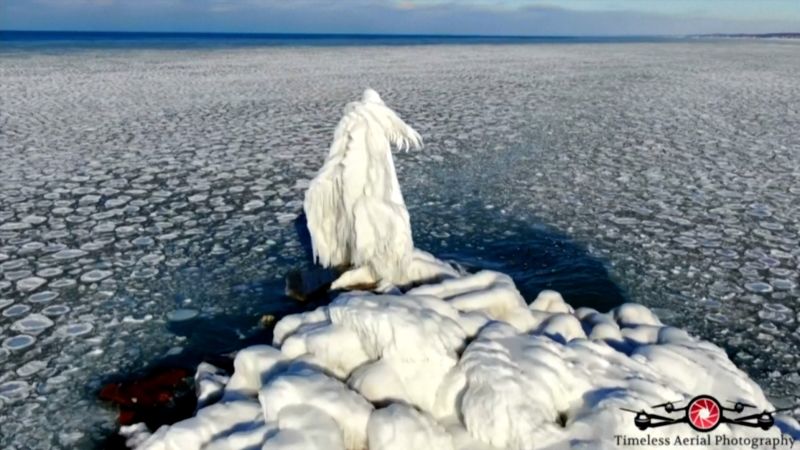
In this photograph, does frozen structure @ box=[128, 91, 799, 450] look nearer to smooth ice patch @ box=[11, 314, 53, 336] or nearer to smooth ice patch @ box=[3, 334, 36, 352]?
smooth ice patch @ box=[3, 334, 36, 352]

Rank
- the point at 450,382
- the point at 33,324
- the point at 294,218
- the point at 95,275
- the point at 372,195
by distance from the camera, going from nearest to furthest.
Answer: the point at 450,382, the point at 33,324, the point at 372,195, the point at 95,275, the point at 294,218

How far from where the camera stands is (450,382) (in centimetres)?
416

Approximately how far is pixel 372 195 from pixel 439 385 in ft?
8.51

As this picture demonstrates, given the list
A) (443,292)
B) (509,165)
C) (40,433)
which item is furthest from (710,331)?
(509,165)

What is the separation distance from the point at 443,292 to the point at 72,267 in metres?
4.48

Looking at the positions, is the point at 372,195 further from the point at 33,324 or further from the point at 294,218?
the point at 33,324

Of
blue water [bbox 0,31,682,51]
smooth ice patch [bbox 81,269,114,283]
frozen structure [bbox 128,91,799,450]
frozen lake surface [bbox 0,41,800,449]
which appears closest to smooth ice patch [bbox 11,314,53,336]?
frozen lake surface [bbox 0,41,800,449]

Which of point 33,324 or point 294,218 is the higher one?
point 294,218

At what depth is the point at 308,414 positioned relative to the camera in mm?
3791

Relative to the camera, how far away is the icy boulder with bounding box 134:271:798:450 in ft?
12.3

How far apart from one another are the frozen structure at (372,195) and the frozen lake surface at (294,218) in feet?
3.49

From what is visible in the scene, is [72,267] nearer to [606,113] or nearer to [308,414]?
[308,414]

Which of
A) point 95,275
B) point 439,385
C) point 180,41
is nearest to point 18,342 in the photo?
point 95,275

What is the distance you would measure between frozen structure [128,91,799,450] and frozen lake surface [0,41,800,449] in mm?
999
